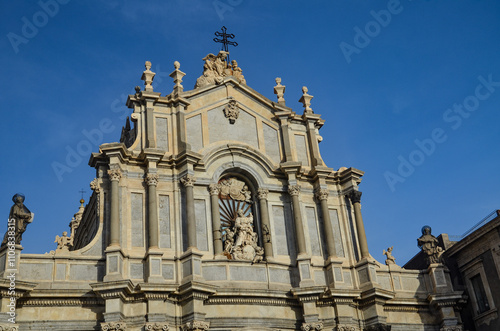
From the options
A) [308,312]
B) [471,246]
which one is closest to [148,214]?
[308,312]

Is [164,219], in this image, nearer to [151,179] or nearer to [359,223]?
[151,179]

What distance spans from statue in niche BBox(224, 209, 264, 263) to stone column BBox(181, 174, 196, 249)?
160 centimetres

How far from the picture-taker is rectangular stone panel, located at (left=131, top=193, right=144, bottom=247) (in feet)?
70.7

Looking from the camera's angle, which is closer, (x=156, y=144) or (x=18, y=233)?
(x=18, y=233)

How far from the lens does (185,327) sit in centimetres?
2019

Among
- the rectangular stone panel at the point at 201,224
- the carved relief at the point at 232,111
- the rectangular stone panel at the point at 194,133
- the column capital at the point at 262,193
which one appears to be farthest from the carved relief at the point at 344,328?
the carved relief at the point at 232,111

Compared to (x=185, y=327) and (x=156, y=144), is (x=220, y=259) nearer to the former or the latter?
(x=185, y=327)

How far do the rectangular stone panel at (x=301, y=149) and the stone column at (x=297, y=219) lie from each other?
1682 mm

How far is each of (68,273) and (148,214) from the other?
324 centimetres

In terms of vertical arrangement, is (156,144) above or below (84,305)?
above

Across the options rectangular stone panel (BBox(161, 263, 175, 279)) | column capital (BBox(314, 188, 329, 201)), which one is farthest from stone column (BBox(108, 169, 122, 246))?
column capital (BBox(314, 188, 329, 201))

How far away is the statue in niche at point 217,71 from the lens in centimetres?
2619

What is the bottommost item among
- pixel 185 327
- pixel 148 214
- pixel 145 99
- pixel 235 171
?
pixel 185 327

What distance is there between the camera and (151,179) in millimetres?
22266
